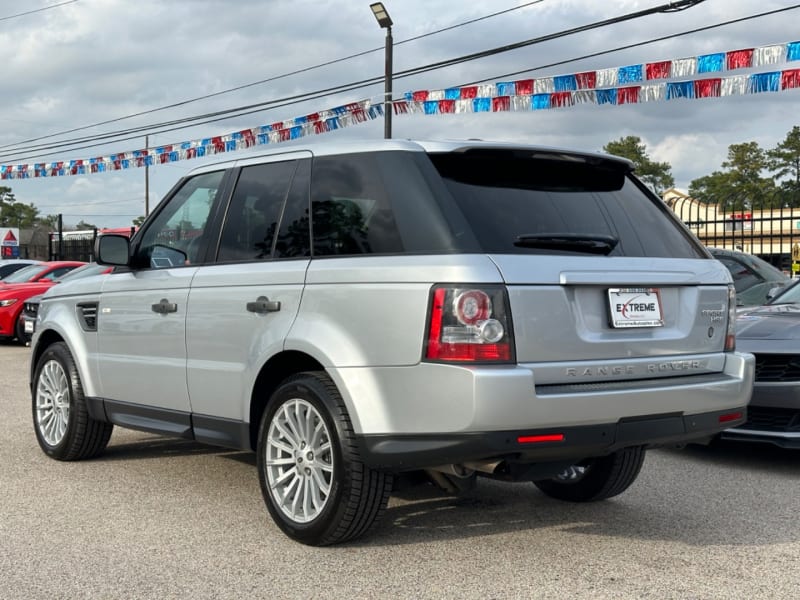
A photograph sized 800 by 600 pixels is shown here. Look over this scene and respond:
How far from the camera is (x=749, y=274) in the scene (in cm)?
1282

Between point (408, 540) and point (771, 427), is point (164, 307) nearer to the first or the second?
point (408, 540)

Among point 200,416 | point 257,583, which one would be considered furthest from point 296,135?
point 257,583

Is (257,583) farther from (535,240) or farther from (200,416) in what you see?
(535,240)

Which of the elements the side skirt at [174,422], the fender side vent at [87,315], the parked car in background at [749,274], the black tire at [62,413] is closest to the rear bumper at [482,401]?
the side skirt at [174,422]

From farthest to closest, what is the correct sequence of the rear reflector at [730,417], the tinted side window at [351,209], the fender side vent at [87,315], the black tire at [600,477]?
the fender side vent at [87,315]
the black tire at [600,477]
the rear reflector at [730,417]
the tinted side window at [351,209]

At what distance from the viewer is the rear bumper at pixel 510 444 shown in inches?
155

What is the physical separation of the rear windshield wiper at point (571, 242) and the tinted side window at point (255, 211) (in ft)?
4.60

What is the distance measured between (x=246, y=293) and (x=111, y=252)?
4.56 ft

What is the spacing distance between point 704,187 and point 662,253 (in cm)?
10279

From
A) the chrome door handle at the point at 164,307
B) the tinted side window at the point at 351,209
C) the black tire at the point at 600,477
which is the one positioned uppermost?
the tinted side window at the point at 351,209

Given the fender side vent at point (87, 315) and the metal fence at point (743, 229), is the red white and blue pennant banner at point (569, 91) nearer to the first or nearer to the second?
the metal fence at point (743, 229)

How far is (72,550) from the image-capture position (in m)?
4.54

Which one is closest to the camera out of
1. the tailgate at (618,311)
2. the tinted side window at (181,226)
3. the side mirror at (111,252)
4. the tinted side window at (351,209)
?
the tailgate at (618,311)

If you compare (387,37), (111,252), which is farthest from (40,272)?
(111,252)
